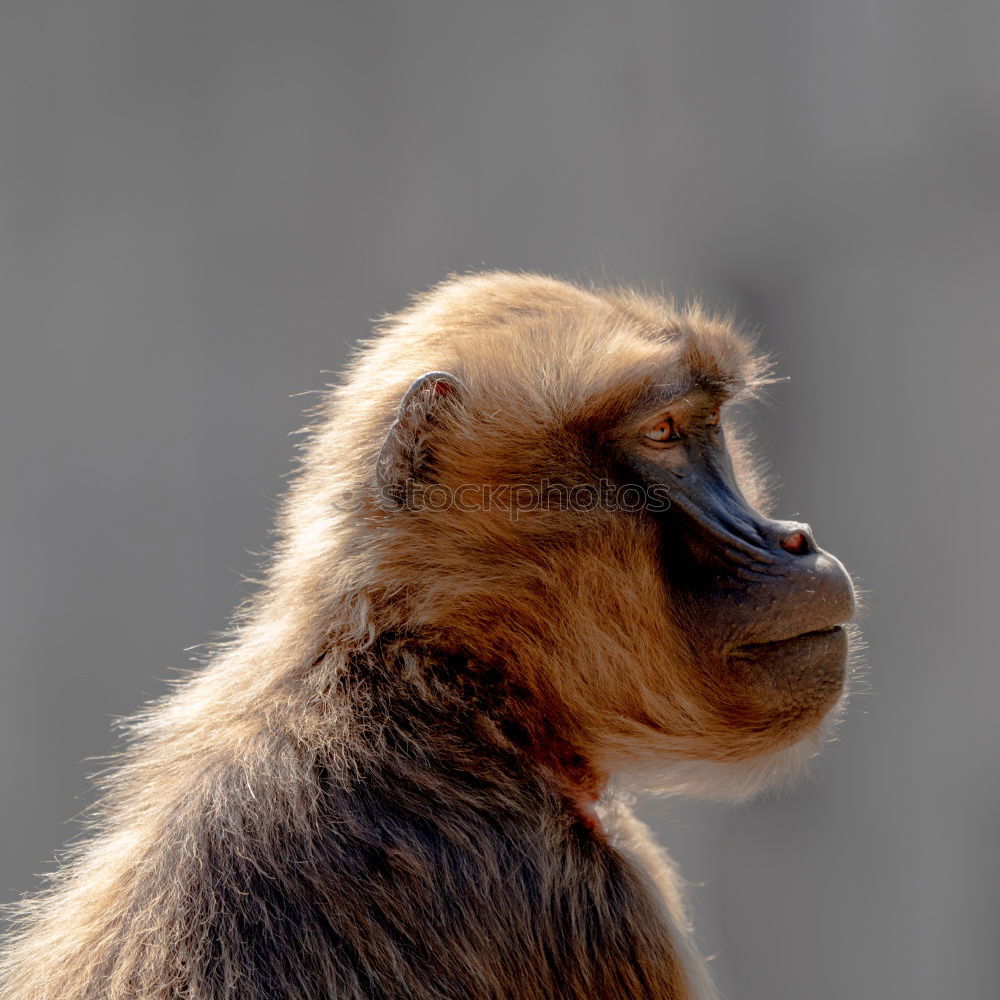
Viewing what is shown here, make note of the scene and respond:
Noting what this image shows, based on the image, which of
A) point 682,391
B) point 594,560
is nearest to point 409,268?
point 682,391

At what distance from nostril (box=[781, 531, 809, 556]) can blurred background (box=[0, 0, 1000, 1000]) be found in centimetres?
248

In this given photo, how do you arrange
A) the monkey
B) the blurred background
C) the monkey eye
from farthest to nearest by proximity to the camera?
the blurred background → the monkey eye → the monkey

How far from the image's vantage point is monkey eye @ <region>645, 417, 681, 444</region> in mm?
2041

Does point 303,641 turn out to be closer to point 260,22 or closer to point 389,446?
point 389,446

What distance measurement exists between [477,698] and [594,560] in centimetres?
30

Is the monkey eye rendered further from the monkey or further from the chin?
the chin

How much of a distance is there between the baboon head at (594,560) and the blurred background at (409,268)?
2362 millimetres

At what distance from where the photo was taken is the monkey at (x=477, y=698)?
66.4 inches

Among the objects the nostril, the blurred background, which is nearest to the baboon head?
the nostril

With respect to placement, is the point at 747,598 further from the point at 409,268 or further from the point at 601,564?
the point at 409,268

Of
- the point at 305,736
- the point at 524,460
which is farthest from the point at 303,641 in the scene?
the point at 524,460

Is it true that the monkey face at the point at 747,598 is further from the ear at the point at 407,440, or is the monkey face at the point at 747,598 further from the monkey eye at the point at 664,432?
the ear at the point at 407,440

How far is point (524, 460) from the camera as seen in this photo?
1.97 m

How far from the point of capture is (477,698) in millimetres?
1883
